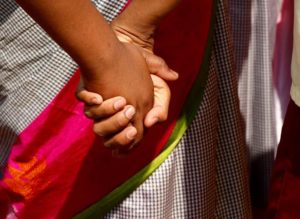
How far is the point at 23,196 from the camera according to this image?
2.75 feet

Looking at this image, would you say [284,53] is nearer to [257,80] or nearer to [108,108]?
[257,80]

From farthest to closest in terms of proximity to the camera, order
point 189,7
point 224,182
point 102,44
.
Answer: point 224,182 → point 189,7 → point 102,44

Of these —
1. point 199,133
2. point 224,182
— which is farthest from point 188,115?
point 224,182

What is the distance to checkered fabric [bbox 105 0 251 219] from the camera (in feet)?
2.67

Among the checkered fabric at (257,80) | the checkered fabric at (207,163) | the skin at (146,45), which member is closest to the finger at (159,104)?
the skin at (146,45)

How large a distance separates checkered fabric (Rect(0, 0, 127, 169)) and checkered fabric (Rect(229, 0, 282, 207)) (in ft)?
1.08

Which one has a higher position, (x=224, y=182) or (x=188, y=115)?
(x=188, y=115)

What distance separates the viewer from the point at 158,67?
73cm

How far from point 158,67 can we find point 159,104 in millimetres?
40

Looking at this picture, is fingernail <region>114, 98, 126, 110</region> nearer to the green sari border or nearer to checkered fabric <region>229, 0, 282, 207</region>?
the green sari border

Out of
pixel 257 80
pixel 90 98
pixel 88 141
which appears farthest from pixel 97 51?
pixel 257 80

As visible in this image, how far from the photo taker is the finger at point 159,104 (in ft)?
2.31

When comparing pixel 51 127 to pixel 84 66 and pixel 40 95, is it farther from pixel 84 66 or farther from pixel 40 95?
pixel 84 66

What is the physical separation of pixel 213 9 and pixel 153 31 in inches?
4.2
